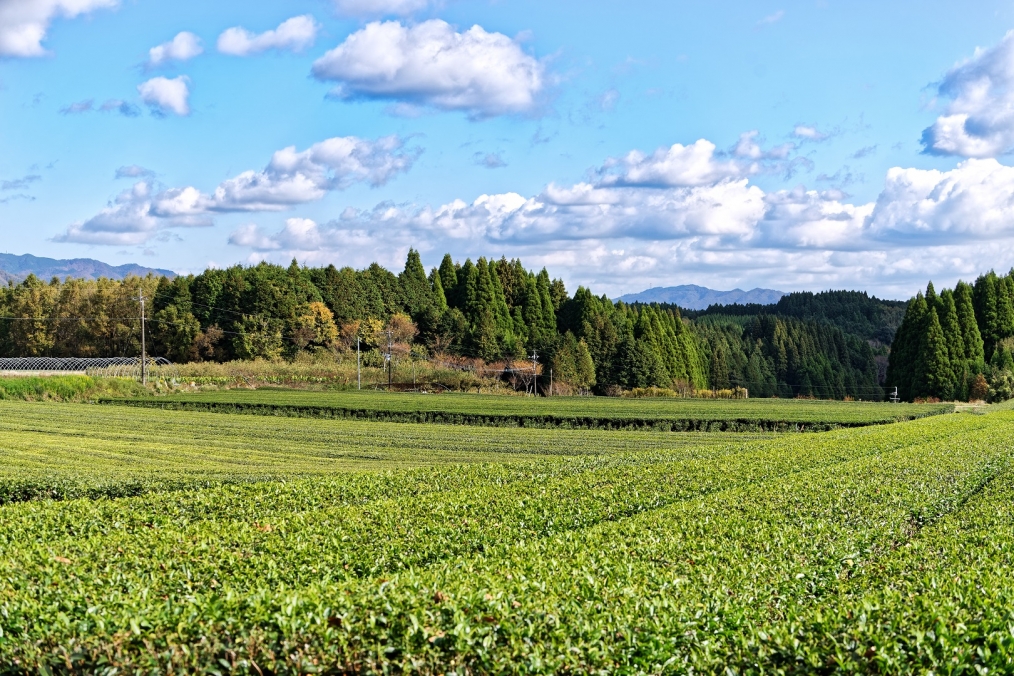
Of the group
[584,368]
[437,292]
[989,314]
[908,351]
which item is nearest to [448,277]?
[437,292]

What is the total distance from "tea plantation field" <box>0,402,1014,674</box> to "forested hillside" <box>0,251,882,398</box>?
65.9m

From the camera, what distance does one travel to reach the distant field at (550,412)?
40562 mm

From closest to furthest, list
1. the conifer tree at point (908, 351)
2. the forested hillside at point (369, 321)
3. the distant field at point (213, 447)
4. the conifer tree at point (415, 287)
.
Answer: the distant field at point (213, 447) < the conifer tree at point (908, 351) < the forested hillside at point (369, 321) < the conifer tree at point (415, 287)

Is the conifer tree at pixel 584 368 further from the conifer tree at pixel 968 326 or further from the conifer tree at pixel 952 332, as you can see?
the conifer tree at pixel 968 326

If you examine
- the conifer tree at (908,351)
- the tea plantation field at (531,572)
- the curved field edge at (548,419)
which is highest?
the conifer tree at (908,351)

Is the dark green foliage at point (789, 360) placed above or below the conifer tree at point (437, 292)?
below

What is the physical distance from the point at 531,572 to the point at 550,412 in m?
37.5

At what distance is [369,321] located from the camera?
85375mm

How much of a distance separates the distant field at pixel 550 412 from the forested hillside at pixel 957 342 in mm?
24683

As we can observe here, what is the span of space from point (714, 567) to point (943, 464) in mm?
9500

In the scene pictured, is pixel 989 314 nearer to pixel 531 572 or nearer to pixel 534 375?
pixel 534 375

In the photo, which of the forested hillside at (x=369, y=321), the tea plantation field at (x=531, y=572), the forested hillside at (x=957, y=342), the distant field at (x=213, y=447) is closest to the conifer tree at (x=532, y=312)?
the forested hillside at (x=369, y=321)

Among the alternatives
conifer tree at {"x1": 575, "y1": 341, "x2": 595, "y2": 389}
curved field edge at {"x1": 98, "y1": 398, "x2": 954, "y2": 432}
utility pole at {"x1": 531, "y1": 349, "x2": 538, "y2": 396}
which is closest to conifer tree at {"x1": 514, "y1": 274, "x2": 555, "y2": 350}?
conifer tree at {"x1": 575, "y1": 341, "x2": 595, "y2": 389}

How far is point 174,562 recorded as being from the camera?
790 cm
